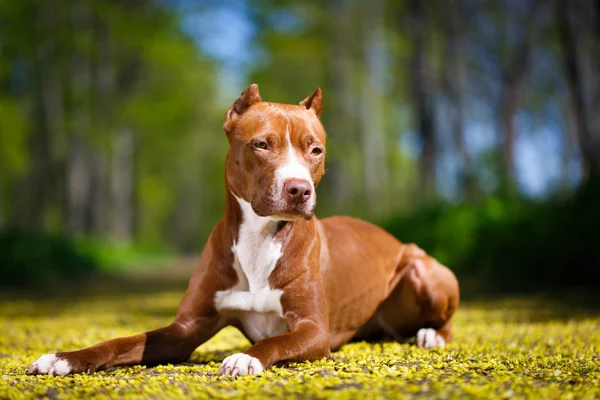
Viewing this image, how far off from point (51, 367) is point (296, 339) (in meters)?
1.18

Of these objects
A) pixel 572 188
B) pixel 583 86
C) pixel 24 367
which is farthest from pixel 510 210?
pixel 24 367

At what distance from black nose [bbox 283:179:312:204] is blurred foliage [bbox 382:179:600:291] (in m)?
6.14

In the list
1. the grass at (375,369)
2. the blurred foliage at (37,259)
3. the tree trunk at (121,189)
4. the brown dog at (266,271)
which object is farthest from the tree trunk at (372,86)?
the brown dog at (266,271)

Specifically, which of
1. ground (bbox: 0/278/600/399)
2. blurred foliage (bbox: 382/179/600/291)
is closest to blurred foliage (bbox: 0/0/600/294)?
blurred foliage (bbox: 382/179/600/291)

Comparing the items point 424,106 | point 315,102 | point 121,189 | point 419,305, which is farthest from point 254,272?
point 121,189

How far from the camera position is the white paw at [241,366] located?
3.01 meters

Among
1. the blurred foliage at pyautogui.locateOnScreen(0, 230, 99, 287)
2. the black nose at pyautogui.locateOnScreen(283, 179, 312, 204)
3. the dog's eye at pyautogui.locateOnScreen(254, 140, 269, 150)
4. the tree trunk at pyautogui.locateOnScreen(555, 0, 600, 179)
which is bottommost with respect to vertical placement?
the blurred foliage at pyautogui.locateOnScreen(0, 230, 99, 287)

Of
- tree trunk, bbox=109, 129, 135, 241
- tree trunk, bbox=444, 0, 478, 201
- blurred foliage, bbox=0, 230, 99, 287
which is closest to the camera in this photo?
blurred foliage, bbox=0, 230, 99, 287

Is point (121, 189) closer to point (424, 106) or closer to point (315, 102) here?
point (424, 106)

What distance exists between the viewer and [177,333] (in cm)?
363

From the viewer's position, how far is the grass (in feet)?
8.77

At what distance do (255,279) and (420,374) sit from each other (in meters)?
1.01

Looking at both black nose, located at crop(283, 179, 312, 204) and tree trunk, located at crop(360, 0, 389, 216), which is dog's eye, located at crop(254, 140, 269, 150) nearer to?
black nose, located at crop(283, 179, 312, 204)

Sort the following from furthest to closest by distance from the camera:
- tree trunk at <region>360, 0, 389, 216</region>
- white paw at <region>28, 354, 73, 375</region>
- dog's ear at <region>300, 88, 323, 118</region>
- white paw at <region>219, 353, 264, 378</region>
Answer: tree trunk at <region>360, 0, 389, 216</region>
dog's ear at <region>300, 88, 323, 118</region>
white paw at <region>28, 354, 73, 375</region>
white paw at <region>219, 353, 264, 378</region>
